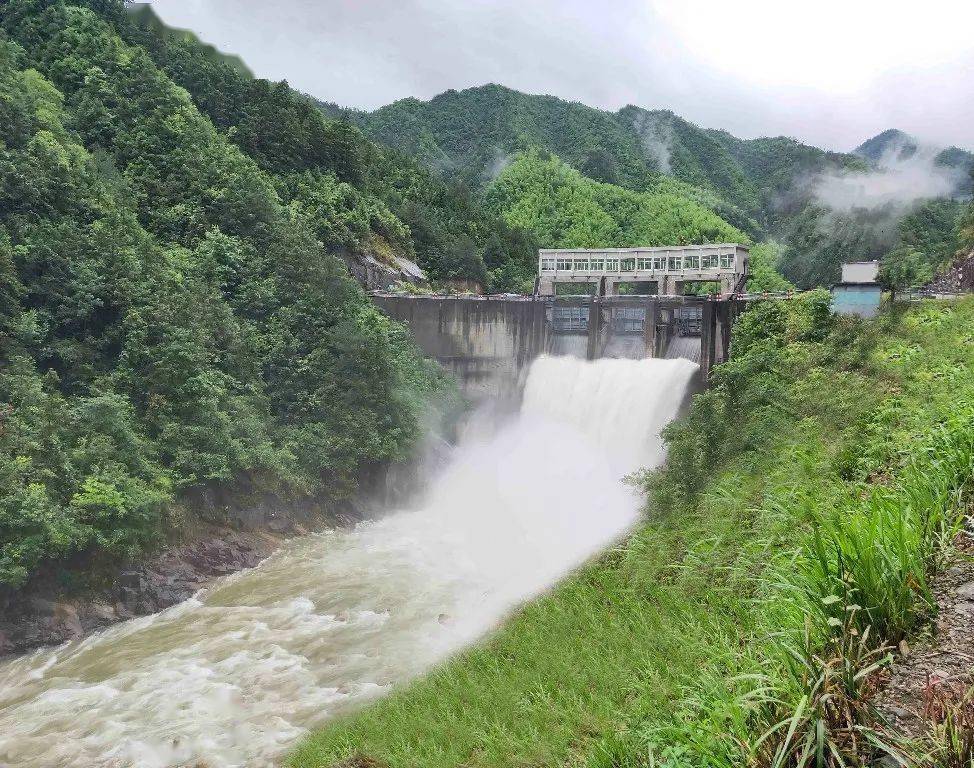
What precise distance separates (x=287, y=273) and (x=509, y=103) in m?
99.8

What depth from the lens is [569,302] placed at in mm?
38156

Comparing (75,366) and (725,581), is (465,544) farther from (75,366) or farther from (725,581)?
(725,581)

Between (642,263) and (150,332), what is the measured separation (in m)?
29.5

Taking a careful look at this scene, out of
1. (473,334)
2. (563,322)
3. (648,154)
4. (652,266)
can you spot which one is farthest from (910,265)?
(648,154)

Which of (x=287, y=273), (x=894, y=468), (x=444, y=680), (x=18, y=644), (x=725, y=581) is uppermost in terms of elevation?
(x=287, y=273)

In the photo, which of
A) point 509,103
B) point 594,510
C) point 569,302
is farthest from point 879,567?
point 509,103

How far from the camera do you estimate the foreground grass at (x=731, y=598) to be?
17.1 feet

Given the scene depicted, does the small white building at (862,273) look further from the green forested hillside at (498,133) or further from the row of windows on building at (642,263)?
the green forested hillside at (498,133)

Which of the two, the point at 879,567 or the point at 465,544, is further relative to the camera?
the point at 465,544

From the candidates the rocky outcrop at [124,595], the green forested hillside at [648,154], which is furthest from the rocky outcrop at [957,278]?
the rocky outcrop at [124,595]

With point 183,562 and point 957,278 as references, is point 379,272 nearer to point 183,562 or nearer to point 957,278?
point 183,562

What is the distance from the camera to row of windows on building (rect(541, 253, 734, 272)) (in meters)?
41.3

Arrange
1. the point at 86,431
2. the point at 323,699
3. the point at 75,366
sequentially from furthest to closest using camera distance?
the point at 75,366 < the point at 86,431 < the point at 323,699

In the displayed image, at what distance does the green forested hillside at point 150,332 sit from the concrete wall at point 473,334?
8.34 ft
